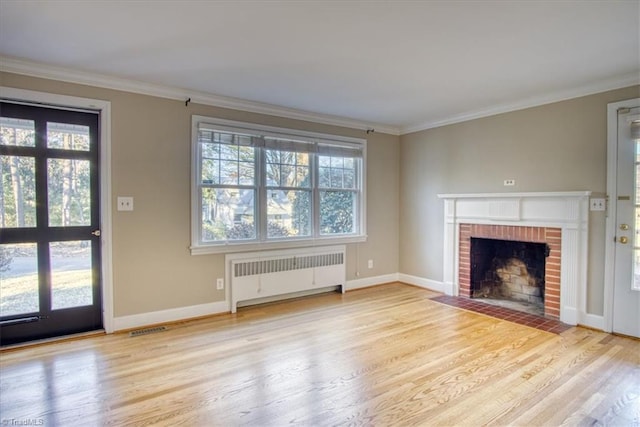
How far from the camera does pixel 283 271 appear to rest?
4426 millimetres

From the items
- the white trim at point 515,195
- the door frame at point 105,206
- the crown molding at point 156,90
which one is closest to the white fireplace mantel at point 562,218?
the white trim at point 515,195

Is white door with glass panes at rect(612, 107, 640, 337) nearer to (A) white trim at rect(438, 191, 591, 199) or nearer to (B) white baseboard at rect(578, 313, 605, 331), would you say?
(B) white baseboard at rect(578, 313, 605, 331)

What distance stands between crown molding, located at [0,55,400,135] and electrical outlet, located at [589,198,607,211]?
288 centimetres

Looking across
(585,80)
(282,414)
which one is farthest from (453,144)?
(282,414)

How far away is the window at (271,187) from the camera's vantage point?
12.9ft

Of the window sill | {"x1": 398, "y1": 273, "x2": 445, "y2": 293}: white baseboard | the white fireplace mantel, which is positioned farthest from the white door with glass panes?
the window sill

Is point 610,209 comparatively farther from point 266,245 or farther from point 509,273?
point 266,245

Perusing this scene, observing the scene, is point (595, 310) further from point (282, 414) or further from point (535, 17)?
point (282, 414)

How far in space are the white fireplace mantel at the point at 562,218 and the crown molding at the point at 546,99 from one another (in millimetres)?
1012

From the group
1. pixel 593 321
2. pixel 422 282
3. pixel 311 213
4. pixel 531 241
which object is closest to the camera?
pixel 593 321

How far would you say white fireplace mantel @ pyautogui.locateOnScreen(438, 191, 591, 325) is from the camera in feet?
11.7

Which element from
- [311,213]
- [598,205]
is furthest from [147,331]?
[598,205]

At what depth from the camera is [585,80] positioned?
11.0ft

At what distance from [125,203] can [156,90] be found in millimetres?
1181
